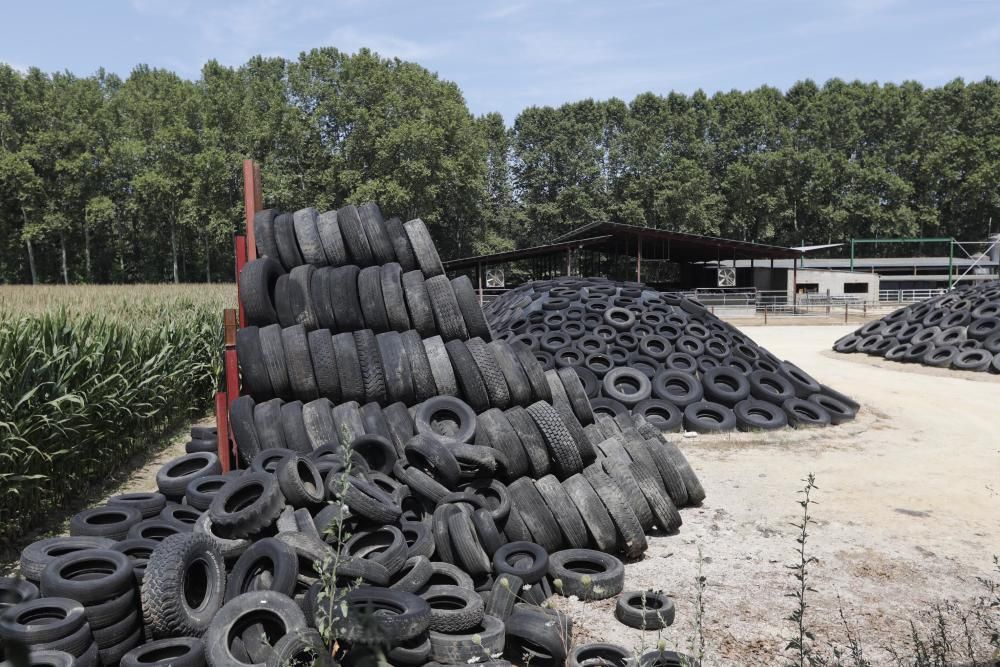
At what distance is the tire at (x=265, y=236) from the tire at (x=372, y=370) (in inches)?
65.9

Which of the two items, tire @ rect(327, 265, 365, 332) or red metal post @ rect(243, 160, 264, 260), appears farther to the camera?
red metal post @ rect(243, 160, 264, 260)

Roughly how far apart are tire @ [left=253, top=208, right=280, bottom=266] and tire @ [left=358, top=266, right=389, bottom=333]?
1.20 m

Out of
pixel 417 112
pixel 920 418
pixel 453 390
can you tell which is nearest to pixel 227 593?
pixel 453 390

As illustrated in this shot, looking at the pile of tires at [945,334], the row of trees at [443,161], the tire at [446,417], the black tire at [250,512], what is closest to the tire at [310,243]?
the tire at [446,417]

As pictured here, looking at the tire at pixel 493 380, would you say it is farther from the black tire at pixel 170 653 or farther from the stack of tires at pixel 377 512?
the black tire at pixel 170 653

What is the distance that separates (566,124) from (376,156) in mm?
19748

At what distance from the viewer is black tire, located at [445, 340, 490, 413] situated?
21.6 ft

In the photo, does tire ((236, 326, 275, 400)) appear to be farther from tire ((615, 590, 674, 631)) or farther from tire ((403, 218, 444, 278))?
tire ((615, 590, 674, 631))

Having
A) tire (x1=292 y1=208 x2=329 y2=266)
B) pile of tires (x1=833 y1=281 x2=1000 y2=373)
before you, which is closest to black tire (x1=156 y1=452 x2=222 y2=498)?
tire (x1=292 y1=208 x2=329 y2=266)

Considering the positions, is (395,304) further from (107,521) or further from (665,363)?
(665,363)

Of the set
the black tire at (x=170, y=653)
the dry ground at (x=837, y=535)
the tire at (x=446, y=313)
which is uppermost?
the tire at (x=446, y=313)

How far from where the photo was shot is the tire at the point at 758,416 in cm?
1019

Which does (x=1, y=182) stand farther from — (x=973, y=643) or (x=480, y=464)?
(x=973, y=643)

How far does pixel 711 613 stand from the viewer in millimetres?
4855
